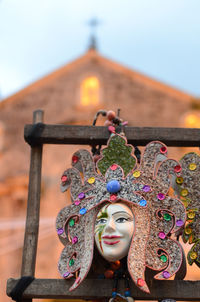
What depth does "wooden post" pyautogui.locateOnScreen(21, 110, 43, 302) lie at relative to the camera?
233 cm

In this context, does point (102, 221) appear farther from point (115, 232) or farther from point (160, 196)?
point (160, 196)

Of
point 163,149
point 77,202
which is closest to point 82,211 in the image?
point 77,202

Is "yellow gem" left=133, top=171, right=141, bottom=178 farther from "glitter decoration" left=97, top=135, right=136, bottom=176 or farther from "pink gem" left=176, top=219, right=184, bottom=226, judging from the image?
"pink gem" left=176, top=219, right=184, bottom=226

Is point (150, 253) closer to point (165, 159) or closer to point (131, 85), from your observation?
point (165, 159)

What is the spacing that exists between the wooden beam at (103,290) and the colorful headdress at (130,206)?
7 centimetres

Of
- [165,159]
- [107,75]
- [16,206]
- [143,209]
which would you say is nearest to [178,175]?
[165,159]

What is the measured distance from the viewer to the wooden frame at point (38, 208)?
7.22ft

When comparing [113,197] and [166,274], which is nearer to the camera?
[166,274]

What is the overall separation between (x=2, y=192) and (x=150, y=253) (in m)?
7.50

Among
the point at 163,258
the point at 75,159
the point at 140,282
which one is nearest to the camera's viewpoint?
the point at 140,282

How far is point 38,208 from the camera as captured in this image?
246 cm

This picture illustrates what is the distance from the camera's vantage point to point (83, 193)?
2.39 m

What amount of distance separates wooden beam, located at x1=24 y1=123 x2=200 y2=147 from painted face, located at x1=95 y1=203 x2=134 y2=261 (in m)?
0.42

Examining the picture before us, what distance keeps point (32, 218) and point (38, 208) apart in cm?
7
